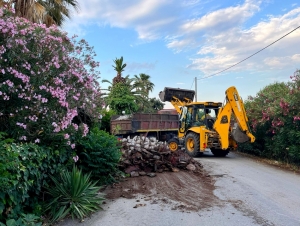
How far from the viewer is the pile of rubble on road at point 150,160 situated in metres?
8.46

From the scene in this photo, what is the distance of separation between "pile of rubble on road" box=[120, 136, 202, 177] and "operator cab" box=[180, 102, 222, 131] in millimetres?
4816

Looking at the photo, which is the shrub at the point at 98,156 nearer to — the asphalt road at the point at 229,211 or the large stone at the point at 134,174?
the large stone at the point at 134,174

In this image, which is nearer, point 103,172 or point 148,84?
point 103,172

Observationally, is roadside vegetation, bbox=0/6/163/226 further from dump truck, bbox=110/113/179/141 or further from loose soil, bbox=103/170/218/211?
dump truck, bbox=110/113/179/141

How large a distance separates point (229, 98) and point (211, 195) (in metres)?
7.14

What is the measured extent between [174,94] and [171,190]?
10128mm

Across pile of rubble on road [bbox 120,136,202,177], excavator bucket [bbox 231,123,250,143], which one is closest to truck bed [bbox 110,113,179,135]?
excavator bucket [bbox 231,123,250,143]

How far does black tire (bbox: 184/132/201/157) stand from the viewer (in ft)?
44.9

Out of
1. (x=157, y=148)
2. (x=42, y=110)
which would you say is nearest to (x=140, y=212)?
(x=42, y=110)

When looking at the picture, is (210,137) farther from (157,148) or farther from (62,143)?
(62,143)

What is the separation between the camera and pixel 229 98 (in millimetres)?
13242

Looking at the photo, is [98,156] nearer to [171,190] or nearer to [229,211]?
[171,190]

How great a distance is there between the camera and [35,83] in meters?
5.29

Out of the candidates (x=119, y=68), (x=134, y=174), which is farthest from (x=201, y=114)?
(x=119, y=68)
